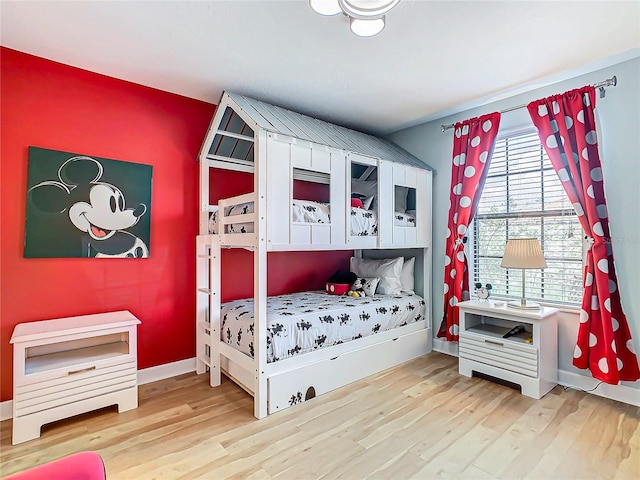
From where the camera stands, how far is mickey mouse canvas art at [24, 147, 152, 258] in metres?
2.34

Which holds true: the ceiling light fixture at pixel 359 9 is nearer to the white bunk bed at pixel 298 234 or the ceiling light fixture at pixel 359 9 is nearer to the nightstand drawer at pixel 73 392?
the white bunk bed at pixel 298 234

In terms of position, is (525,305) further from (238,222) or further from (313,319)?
(238,222)

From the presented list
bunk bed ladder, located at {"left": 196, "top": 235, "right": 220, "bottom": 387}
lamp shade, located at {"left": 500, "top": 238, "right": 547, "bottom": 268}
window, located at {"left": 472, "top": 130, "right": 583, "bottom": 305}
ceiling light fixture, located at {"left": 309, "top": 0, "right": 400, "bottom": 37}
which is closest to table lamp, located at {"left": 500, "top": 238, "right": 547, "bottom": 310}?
lamp shade, located at {"left": 500, "top": 238, "right": 547, "bottom": 268}

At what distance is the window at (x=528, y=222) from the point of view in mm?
2742

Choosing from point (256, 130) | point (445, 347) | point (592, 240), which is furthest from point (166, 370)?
point (592, 240)

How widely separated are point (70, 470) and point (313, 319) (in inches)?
67.3

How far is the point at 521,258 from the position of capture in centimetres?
256

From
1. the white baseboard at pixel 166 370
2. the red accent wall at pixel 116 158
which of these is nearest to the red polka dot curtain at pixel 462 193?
the red accent wall at pixel 116 158

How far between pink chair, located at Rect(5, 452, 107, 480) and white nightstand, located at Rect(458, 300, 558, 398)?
105 inches

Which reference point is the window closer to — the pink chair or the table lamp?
the table lamp

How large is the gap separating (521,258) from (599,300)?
1.88 feet

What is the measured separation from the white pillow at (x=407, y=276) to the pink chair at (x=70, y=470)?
2.96m

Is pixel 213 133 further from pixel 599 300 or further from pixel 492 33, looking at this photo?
pixel 599 300

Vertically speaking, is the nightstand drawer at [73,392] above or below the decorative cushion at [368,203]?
below
